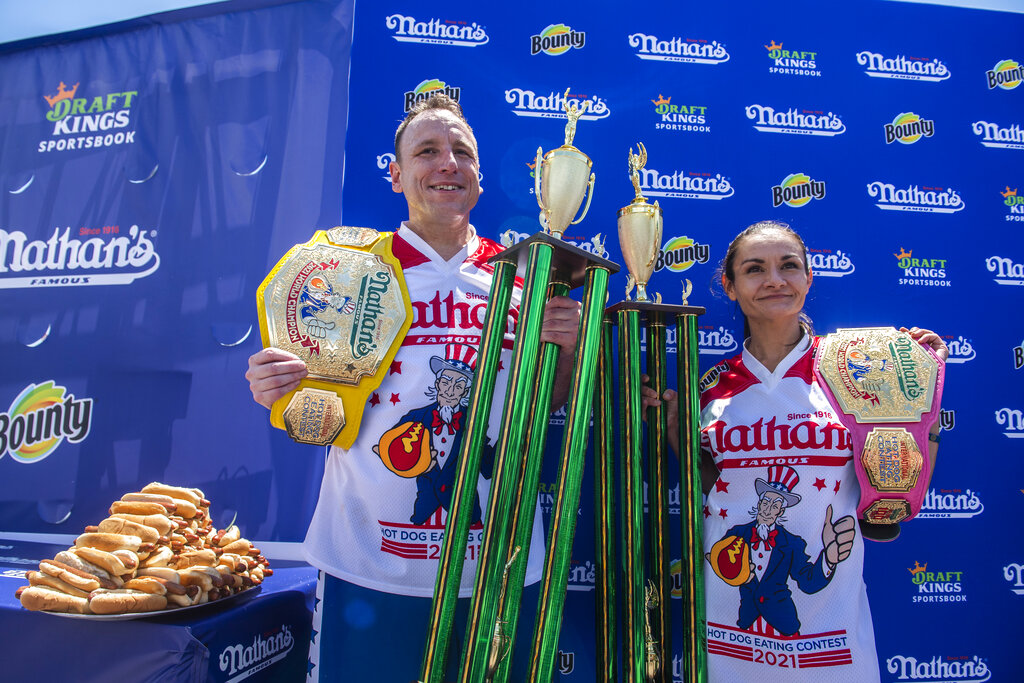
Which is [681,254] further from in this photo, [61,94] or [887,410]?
[61,94]

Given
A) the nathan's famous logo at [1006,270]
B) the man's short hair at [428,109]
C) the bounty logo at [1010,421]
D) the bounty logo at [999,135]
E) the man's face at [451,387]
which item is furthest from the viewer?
the bounty logo at [999,135]

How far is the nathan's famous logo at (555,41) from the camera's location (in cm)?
253

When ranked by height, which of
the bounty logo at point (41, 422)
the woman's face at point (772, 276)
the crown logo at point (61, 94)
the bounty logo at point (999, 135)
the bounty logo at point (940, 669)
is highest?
the crown logo at point (61, 94)

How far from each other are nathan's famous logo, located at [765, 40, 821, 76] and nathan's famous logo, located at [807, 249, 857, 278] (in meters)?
0.84

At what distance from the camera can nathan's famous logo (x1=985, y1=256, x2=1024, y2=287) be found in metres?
2.50

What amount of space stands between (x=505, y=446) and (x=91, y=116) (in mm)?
2879

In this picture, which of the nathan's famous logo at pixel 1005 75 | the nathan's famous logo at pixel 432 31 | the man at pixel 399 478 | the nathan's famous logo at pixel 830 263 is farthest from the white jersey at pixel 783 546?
the nathan's famous logo at pixel 1005 75

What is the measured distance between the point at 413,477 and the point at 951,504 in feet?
7.31

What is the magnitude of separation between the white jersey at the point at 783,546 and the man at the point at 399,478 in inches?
21.3

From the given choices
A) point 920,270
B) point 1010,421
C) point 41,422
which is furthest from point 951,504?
point 41,422

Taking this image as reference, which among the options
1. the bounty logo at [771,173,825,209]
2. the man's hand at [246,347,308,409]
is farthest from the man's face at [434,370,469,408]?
the bounty logo at [771,173,825,209]

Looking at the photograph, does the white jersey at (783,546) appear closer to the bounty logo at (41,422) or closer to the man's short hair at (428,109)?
the man's short hair at (428,109)

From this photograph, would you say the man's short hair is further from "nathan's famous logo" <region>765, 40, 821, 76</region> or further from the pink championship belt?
"nathan's famous logo" <region>765, 40, 821, 76</region>

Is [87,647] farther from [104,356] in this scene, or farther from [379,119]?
[379,119]
